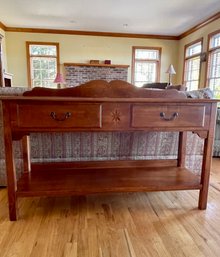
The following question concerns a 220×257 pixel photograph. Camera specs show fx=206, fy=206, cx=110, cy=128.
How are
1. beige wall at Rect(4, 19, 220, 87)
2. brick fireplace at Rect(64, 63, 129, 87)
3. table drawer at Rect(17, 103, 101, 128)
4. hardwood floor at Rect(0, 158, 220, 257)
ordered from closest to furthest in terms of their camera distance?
1. hardwood floor at Rect(0, 158, 220, 257)
2. table drawer at Rect(17, 103, 101, 128)
3. beige wall at Rect(4, 19, 220, 87)
4. brick fireplace at Rect(64, 63, 129, 87)

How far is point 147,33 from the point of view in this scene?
6.42 meters

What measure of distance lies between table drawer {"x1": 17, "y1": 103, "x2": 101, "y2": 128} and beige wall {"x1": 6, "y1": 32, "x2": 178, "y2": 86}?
5.61 metres

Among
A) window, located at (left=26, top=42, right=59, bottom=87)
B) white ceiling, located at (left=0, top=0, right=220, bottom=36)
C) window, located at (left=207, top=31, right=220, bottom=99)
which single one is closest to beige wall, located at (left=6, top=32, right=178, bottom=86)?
window, located at (left=26, top=42, right=59, bottom=87)

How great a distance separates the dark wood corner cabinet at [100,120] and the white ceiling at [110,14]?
370 centimetres

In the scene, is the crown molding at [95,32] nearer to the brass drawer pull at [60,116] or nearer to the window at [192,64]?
the window at [192,64]

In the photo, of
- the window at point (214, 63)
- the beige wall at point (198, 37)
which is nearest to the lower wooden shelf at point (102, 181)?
the window at point (214, 63)

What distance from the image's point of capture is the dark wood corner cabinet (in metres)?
1.17

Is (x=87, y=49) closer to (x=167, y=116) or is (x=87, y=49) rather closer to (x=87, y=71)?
(x=87, y=71)

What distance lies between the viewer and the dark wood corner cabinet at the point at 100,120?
3.83 feet

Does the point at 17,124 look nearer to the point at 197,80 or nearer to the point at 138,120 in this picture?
the point at 138,120

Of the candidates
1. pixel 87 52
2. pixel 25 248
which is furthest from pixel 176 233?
pixel 87 52

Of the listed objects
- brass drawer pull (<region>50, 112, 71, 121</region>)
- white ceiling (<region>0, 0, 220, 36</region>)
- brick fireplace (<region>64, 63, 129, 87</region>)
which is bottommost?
brass drawer pull (<region>50, 112, 71, 121</region>)

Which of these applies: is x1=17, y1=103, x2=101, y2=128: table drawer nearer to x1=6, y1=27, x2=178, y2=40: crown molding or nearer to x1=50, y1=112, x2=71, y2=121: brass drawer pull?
x1=50, y1=112, x2=71, y2=121: brass drawer pull

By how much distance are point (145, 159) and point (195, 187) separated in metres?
0.48
